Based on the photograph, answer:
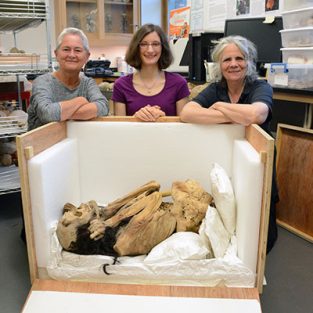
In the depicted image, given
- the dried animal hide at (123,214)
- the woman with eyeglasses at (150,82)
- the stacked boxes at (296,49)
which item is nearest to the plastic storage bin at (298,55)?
the stacked boxes at (296,49)

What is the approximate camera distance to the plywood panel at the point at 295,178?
206 cm

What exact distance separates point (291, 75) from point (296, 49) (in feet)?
0.46

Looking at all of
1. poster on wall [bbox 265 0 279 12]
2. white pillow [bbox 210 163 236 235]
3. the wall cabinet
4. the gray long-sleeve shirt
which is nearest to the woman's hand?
the gray long-sleeve shirt

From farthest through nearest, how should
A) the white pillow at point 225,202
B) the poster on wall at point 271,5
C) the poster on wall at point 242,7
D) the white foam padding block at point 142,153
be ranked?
the poster on wall at point 242,7 → the poster on wall at point 271,5 → the white foam padding block at point 142,153 → the white pillow at point 225,202

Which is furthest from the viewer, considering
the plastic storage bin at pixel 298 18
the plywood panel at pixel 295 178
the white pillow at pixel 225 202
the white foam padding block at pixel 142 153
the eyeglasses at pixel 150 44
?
the plywood panel at pixel 295 178

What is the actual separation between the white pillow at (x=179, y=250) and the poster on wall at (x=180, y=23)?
2.86 meters

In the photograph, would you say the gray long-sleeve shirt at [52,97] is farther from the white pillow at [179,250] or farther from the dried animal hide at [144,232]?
the white pillow at [179,250]

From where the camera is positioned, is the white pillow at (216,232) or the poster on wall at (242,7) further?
the poster on wall at (242,7)

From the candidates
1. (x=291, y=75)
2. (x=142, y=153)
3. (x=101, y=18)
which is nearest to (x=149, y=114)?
(x=142, y=153)

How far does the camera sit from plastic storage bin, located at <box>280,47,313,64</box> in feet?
6.40

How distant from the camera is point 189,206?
1422 mm

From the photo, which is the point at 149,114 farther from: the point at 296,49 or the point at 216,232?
the point at 296,49

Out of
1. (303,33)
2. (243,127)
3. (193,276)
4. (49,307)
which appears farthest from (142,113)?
(303,33)

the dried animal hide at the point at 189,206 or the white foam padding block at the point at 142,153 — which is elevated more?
the white foam padding block at the point at 142,153
